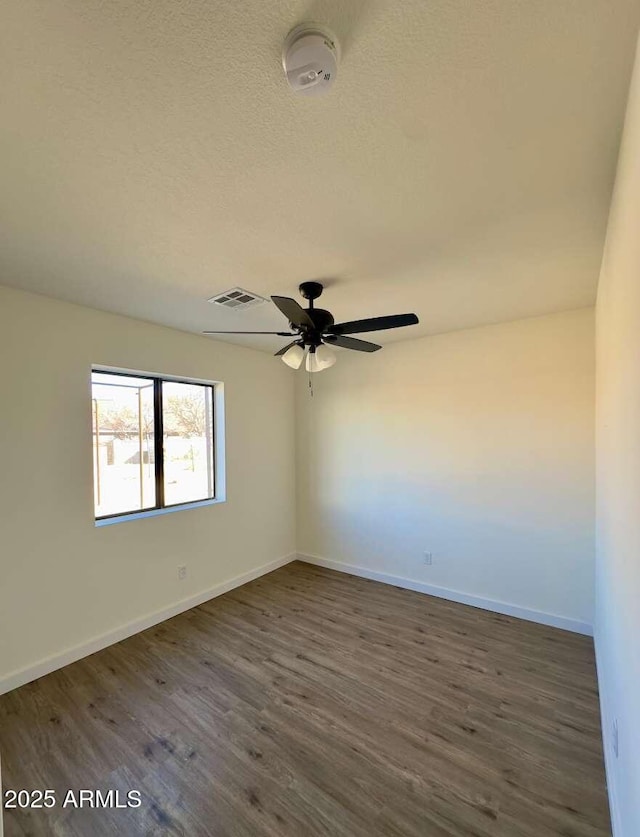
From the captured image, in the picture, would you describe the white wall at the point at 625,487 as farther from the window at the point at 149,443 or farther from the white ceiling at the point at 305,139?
the window at the point at 149,443

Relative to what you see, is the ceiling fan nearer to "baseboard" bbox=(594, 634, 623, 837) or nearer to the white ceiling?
the white ceiling

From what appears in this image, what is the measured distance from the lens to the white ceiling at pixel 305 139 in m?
0.85

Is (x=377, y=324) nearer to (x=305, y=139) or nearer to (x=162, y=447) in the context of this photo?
(x=305, y=139)

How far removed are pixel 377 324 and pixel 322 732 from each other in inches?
88.9

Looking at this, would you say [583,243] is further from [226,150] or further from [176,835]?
[176,835]

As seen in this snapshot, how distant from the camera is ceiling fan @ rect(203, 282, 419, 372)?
1921 mm

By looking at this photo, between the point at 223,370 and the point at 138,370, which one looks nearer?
the point at 138,370

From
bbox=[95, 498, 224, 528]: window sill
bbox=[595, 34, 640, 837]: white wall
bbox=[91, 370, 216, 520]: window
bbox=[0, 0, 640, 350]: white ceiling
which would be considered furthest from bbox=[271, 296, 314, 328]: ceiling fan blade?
bbox=[95, 498, 224, 528]: window sill

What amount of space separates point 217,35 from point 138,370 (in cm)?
256

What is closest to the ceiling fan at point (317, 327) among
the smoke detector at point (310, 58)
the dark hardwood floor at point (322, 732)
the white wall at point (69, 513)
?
the smoke detector at point (310, 58)

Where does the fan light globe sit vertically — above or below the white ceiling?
below

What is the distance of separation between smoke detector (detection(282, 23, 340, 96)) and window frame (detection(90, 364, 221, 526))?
8.30 feet

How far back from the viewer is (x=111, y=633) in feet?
9.05

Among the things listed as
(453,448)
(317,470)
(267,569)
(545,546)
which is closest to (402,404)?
(453,448)
